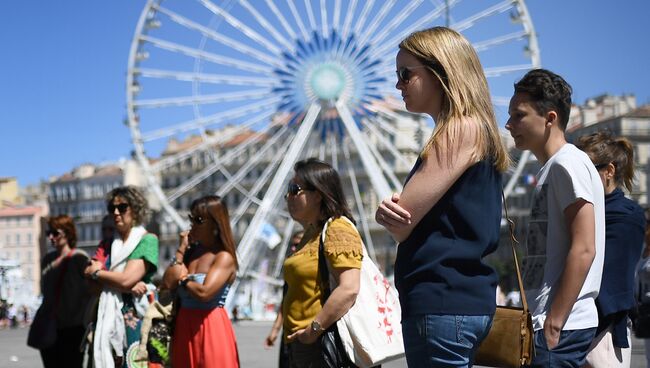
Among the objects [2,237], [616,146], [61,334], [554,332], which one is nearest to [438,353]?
[554,332]

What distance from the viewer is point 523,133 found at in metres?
3.53

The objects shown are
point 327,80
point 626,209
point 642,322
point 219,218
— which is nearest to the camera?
point 626,209

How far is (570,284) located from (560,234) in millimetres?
213

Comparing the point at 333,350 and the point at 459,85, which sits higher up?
the point at 459,85

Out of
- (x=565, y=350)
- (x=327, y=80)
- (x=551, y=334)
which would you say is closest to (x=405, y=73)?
(x=551, y=334)

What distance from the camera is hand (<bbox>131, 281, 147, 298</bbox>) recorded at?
582 centimetres

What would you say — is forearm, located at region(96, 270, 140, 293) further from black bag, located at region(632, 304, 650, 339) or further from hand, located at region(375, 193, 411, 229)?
hand, located at region(375, 193, 411, 229)

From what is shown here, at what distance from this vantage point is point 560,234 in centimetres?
333

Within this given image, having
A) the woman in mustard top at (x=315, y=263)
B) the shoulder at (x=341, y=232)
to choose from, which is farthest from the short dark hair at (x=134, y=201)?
the shoulder at (x=341, y=232)

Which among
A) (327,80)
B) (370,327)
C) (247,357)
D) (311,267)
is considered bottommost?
(247,357)

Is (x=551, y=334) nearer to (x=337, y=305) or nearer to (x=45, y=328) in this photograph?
(x=337, y=305)

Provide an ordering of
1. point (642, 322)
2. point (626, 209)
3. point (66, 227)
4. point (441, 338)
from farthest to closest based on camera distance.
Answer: point (66, 227), point (642, 322), point (626, 209), point (441, 338)

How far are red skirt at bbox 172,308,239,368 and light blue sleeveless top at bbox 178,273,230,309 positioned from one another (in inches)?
0.9

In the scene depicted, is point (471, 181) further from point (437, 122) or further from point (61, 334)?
point (61, 334)
